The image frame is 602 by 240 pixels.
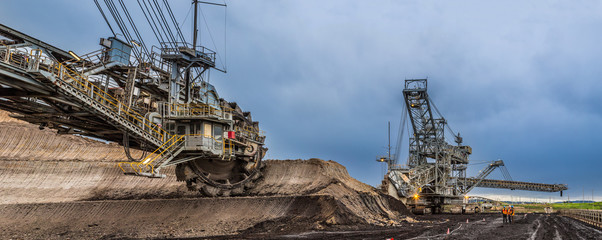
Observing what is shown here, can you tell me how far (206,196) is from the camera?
3102 centimetres

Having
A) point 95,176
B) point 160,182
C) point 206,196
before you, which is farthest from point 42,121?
point 95,176

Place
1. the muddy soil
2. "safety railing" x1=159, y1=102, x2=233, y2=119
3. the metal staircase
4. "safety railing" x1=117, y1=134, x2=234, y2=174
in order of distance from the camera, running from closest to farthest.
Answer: the metal staircase → "safety railing" x1=117, y1=134, x2=234, y2=174 → the muddy soil → "safety railing" x1=159, y1=102, x2=233, y2=119

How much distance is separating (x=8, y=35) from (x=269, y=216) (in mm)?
18096

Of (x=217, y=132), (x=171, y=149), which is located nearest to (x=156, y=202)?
(x=171, y=149)

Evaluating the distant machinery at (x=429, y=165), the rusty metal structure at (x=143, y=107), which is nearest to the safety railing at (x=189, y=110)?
the rusty metal structure at (x=143, y=107)

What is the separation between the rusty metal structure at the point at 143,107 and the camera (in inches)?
844

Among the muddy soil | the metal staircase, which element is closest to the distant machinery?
the muddy soil

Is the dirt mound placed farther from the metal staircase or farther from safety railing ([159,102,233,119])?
safety railing ([159,102,233,119])

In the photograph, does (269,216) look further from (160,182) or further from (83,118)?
(160,182)

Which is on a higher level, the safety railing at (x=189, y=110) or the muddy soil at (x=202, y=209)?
the safety railing at (x=189, y=110)

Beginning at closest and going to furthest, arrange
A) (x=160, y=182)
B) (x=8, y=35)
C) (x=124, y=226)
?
(x=8, y=35) < (x=124, y=226) < (x=160, y=182)

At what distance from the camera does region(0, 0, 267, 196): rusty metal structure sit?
70.3 feet

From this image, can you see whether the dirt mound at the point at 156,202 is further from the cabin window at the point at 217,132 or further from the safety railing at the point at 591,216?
the safety railing at the point at 591,216

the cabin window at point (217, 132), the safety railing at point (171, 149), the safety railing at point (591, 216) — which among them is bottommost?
the safety railing at point (591, 216)
